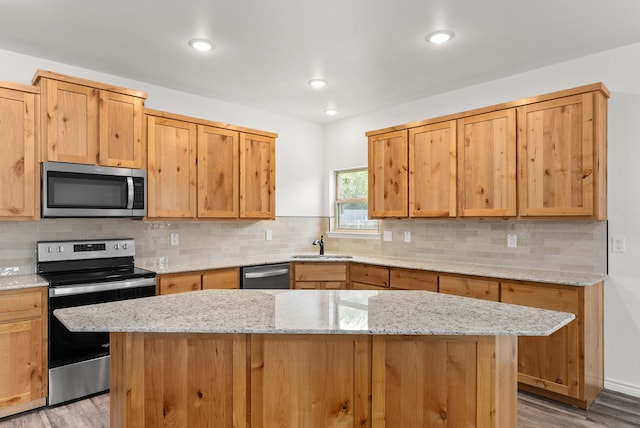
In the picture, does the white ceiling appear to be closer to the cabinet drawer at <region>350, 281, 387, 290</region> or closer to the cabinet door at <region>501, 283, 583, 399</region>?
the cabinet door at <region>501, 283, 583, 399</region>

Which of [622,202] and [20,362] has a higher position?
[622,202]

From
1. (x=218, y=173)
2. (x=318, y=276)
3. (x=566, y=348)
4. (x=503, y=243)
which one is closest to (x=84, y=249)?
(x=218, y=173)

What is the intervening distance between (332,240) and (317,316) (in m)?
3.67

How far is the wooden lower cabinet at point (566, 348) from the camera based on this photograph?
9.14 feet

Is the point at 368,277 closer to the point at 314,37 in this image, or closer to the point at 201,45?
the point at 314,37

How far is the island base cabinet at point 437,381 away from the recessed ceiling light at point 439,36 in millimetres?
2100

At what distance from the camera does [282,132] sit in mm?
5051

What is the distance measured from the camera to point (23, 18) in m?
2.61

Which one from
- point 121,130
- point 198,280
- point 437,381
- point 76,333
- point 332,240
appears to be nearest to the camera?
point 437,381

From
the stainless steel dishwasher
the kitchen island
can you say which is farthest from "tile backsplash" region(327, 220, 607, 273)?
the kitchen island

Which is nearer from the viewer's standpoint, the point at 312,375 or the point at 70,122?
the point at 312,375

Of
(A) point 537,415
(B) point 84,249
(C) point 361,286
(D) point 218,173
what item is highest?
(D) point 218,173

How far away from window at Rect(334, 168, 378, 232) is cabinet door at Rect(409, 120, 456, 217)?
105 cm

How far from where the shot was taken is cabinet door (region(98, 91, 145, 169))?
3176mm
